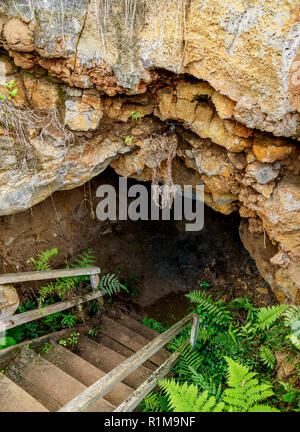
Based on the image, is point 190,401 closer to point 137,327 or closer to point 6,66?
point 137,327

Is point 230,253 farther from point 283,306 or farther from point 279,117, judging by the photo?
point 279,117

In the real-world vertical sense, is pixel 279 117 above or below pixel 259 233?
above

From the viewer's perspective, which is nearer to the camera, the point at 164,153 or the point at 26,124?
the point at 26,124

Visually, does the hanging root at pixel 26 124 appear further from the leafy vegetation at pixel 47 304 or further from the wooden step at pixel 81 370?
the wooden step at pixel 81 370

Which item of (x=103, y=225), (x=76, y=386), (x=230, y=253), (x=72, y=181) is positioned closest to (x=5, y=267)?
(x=72, y=181)

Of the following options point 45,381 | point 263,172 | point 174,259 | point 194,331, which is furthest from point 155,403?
point 174,259

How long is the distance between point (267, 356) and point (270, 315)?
0.51 m

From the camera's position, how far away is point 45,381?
3234mm

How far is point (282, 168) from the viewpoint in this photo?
3457mm

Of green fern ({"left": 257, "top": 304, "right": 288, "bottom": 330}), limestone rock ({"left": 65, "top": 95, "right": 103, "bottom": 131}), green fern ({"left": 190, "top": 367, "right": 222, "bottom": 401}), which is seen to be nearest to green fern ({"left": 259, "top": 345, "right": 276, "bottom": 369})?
green fern ({"left": 257, "top": 304, "right": 288, "bottom": 330})

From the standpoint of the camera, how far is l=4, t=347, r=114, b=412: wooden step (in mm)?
3022

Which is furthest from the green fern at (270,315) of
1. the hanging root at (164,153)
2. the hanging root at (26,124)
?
the hanging root at (26,124)

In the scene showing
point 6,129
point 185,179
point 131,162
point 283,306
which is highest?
point 6,129

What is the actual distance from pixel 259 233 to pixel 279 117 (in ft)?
6.99
